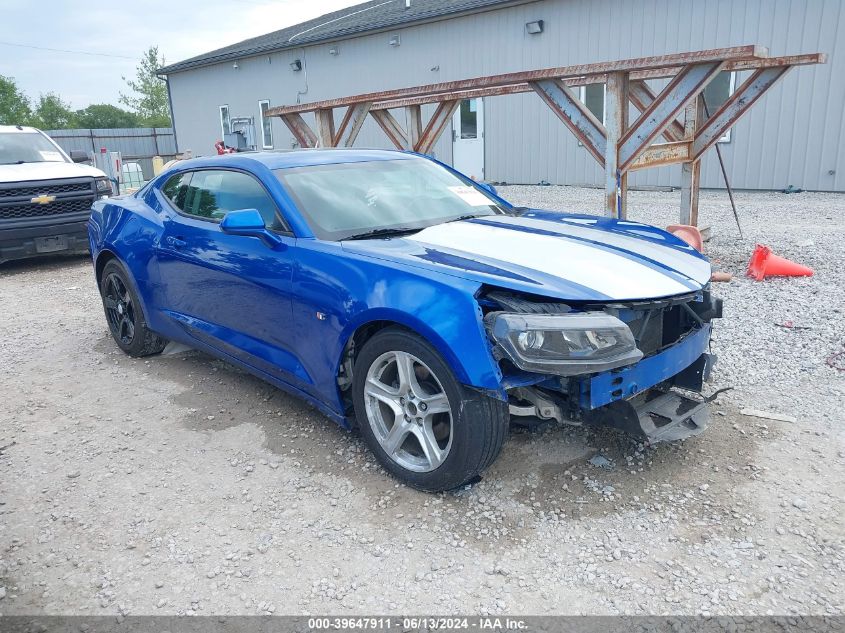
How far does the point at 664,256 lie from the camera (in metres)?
3.28

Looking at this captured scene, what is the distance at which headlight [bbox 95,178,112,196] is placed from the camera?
9250 mm

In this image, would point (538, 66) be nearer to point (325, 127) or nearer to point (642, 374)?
point (325, 127)

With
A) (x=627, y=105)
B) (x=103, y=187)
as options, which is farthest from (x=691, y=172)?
(x=103, y=187)

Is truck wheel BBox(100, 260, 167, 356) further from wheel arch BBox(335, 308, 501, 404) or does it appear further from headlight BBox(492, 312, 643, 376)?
headlight BBox(492, 312, 643, 376)

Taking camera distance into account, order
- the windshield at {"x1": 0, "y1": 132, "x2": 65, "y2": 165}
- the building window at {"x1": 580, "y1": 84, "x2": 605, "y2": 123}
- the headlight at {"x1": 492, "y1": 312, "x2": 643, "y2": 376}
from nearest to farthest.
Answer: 1. the headlight at {"x1": 492, "y1": 312, "x2": 643, "y2": 376}
2. the windshield at {"x1": 0, "y1": 132, "x2": 65, "y2": 165}
3. the building window at {"x1": 580, "y1": 84, "x2": 605, "y2": 123}

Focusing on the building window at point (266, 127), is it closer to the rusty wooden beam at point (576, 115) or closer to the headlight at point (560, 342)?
the rusty wooden beam at point (576, 115)

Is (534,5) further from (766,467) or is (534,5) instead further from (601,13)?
(766,467)

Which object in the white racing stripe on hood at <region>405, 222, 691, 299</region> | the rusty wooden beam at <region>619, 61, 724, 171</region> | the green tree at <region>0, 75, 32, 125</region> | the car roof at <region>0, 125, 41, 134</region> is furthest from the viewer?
the green tree at <region>0, 75, 32, 125</region>

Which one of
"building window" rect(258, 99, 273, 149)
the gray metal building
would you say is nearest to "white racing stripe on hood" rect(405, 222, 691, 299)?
the gray metal building

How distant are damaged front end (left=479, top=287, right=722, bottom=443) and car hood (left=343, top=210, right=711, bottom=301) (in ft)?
0.25

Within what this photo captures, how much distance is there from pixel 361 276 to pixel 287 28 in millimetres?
25724

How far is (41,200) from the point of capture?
8.53m

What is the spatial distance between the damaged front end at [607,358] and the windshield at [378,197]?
1010 mm

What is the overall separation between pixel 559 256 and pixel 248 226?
1543 mm
